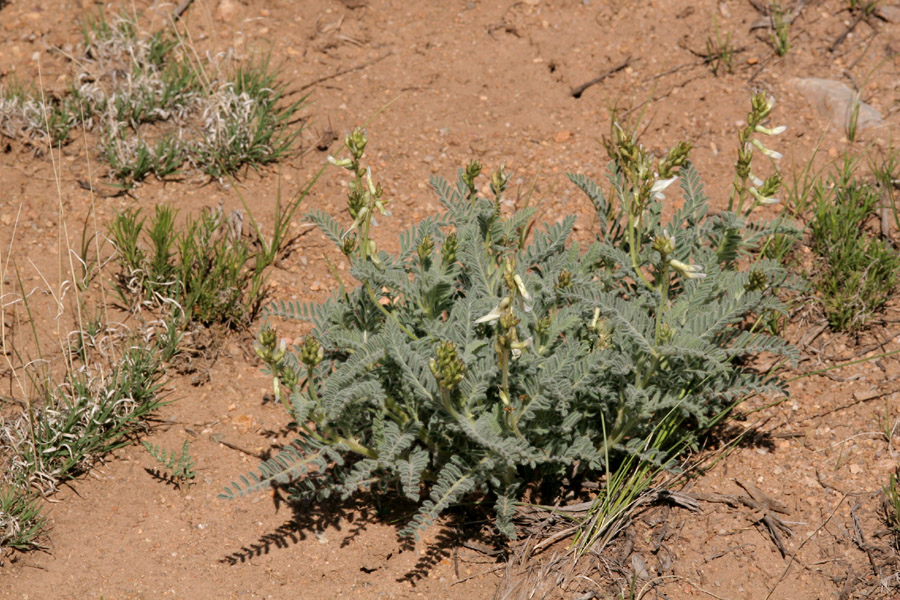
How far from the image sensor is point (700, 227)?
10.9 feet

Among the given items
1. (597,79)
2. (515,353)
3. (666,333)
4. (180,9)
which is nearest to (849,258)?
(666,333)

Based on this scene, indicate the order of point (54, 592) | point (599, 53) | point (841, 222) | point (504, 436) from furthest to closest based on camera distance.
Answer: point (599, 53) → point (841, 222) → point (54, 592) → point (504, 436)

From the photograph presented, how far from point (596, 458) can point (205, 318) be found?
1.90 meters

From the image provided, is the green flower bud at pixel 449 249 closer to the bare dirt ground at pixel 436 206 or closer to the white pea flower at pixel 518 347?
the white pea flower at pixel 518 347

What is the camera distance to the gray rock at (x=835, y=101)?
4598 millimetres

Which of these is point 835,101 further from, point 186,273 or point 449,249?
point 186,273

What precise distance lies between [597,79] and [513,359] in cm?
257

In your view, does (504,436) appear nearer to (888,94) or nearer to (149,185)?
(149,185)

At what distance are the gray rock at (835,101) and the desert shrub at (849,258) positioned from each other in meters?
0.59

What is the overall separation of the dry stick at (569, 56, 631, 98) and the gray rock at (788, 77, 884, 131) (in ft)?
2.93

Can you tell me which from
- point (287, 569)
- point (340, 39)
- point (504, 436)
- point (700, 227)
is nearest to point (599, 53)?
point (340, 39)

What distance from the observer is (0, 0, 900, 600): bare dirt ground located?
3166 millimetres

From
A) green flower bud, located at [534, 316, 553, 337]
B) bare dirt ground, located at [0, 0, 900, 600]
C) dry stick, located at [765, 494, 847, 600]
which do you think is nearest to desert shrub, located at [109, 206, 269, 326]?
bare dirt ground, located at [0, 0, 900, 600]

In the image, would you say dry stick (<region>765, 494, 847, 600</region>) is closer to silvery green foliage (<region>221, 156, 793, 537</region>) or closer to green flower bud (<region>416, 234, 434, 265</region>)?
silvery green foliage (<region>221, 156, 793, 537</region>)
